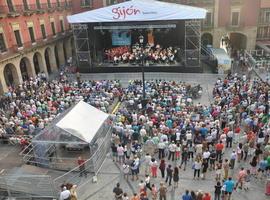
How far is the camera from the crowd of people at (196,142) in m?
12.3

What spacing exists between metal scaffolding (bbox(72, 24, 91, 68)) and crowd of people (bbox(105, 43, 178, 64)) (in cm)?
233

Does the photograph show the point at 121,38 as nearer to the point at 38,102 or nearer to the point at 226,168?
the point at 38,102

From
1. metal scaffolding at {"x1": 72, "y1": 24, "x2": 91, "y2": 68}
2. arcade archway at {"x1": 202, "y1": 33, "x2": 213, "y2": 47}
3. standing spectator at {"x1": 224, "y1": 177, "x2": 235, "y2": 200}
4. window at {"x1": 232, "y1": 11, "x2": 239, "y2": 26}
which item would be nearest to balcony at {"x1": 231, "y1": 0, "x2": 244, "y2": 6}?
window at {"x1": 232, "y1": 11, "x2": 239, "y2": 26}

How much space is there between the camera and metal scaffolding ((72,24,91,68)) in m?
27.8

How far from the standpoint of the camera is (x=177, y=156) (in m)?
14.3

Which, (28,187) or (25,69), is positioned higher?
(25,69)

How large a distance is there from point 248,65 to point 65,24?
20916 millimetres

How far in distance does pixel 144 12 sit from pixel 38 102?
11.9 metres

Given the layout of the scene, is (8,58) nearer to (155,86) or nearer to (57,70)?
(57,70)

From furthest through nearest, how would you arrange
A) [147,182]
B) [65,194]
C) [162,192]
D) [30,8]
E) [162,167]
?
[30,8] → [162,167] → [147,182] → [162,192] → [65,194]

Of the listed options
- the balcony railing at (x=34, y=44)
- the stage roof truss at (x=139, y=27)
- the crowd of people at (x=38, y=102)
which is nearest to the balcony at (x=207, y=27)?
the stage roof truss at (x=139, y=27)

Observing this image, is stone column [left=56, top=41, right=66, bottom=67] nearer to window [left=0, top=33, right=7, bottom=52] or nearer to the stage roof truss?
the stage roof truss

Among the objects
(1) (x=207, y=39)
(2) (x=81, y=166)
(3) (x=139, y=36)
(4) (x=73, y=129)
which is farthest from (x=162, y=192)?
(1) (x=207, y=39)

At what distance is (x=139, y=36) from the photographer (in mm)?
26031
